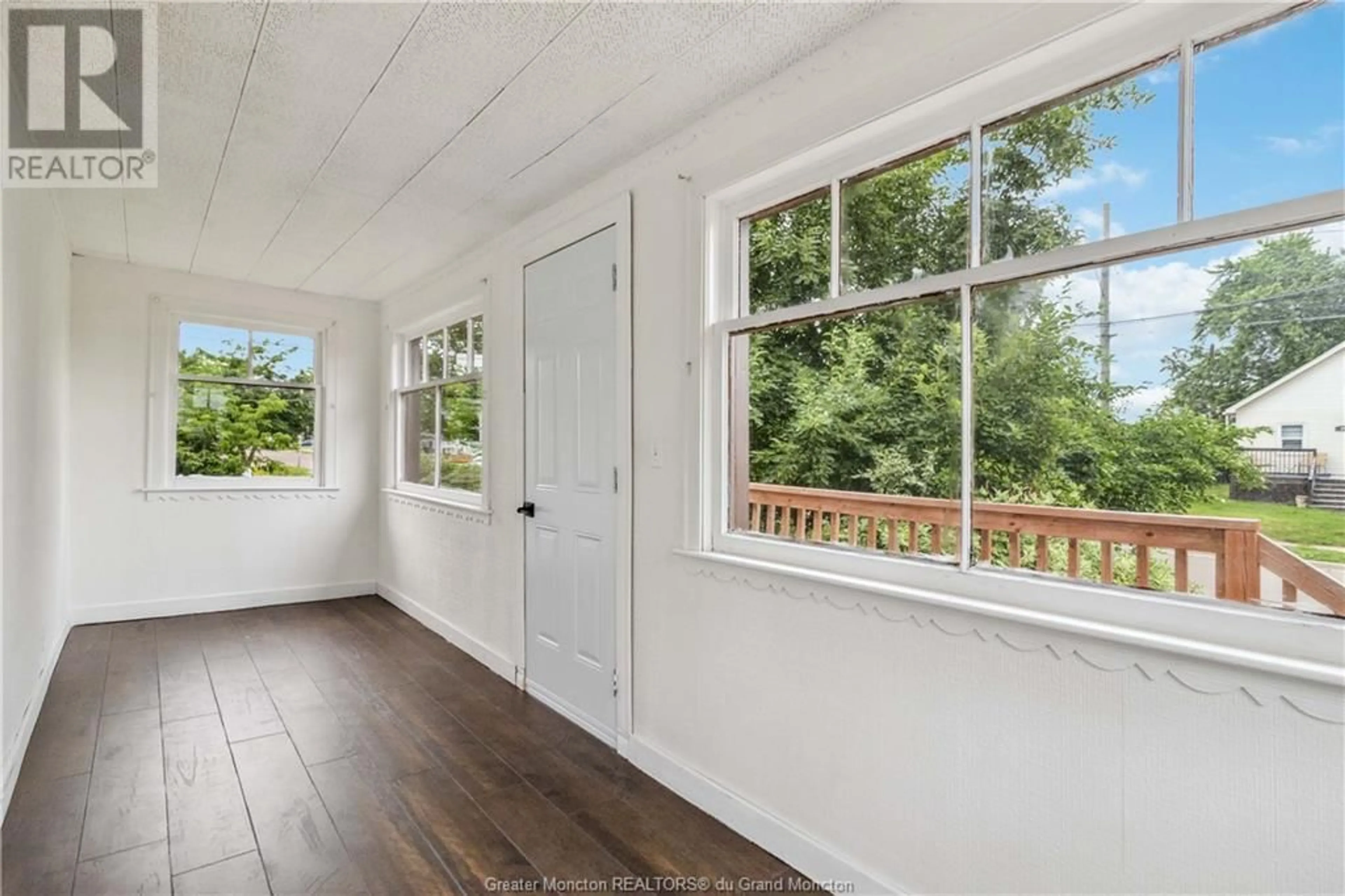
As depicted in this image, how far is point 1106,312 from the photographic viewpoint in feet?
4.66

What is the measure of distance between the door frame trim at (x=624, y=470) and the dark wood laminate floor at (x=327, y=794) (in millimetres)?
Result: 255

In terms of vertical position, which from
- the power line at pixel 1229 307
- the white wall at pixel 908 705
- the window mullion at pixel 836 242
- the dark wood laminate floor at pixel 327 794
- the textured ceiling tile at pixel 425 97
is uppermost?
the textured ceiling tile at pixel 425 97

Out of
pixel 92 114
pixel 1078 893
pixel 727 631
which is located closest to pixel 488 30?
pixel 92 114

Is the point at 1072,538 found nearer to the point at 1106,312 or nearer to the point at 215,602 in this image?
the point at 1106,312

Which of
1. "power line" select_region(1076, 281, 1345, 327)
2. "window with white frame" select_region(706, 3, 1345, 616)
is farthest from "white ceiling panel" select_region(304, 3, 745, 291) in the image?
"power line" select_region(1076, 281, 1345, 327)

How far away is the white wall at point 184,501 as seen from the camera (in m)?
4.22

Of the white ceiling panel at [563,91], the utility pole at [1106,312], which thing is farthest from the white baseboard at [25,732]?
the utility pole at [1106,312]

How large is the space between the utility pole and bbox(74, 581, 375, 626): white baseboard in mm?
5149

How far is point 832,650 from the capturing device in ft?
6.13

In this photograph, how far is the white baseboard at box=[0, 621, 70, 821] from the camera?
86.6 inches

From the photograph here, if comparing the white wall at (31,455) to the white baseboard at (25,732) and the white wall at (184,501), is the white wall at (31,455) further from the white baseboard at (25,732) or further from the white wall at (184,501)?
the white wall at (184,501)

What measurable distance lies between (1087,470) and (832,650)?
80cm

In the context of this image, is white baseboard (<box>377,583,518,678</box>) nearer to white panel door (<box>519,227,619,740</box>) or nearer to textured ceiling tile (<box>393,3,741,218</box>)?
white panel door (<box>519,227,619,740</box>)

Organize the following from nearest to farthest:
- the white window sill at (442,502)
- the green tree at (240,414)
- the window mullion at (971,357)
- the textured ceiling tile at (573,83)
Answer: the window mullion at (971,357) < the textured ceiling tile at (573,83) < the white window sill at (442,502) < the green tree at (240,414)
